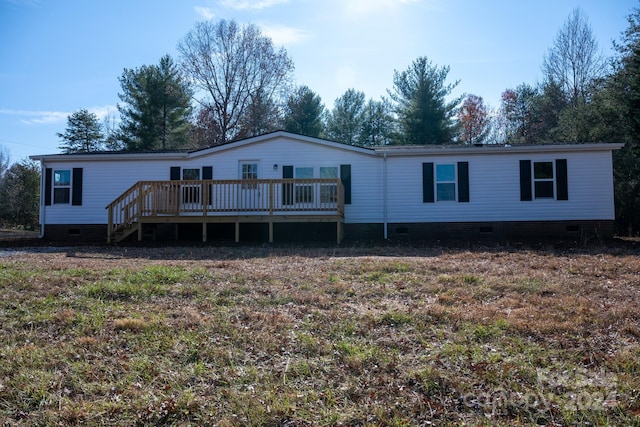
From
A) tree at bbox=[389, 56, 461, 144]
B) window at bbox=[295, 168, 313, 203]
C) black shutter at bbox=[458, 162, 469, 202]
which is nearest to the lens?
window at bbox=[295, 168, 313, 203]

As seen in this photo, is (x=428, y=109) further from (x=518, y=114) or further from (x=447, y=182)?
(x=447, y=182)

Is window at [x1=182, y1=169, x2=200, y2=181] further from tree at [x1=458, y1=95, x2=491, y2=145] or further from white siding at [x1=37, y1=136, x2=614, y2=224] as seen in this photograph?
tree at [x1=458, y1=95, x2=491, y2=145]

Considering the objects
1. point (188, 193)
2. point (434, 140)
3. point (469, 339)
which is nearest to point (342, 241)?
point (188, 193)

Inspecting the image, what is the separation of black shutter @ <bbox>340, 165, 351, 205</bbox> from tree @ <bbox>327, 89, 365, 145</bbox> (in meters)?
19.8

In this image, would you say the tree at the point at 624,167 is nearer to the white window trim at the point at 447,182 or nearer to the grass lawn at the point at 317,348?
the white window trim at the point at 447,182

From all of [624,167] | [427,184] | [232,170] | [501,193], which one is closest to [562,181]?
[501,193]

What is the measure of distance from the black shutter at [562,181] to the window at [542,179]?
20 centimetres

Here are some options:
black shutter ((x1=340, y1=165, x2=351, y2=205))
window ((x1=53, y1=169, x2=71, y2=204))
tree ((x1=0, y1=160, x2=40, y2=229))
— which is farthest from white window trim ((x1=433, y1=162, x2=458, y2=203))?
tree ((x1=0, y1=160, x2=40, y2=229))

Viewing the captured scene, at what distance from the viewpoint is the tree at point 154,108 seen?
28.7 m

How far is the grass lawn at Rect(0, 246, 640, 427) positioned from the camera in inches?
126

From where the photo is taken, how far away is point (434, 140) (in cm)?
2697

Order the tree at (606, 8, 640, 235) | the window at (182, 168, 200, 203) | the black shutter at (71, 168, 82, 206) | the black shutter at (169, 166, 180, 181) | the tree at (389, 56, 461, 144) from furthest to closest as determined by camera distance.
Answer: the tree at (389, 56, 461, 144) → the tree at (606, 8, 640, 235) → the black shutter at (71, 168, 82, 206) → the black shutter at (169, 166, 180, 181) → the window at (182, 168, 200, 203)

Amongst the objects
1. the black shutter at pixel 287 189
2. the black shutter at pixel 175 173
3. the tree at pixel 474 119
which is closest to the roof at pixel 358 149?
the black shutter at pixel 175 173

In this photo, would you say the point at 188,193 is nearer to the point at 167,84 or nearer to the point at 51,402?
the point at 51,402
